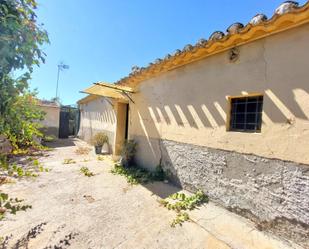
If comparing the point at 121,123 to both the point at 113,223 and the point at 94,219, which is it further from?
the point at 113,223

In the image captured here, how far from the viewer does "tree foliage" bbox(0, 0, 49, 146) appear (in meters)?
1.74

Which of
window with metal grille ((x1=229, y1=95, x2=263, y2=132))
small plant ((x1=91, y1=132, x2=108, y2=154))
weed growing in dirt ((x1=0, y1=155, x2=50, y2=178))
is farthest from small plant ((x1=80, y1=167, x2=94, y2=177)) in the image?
window with metal grille ((x1=229, y1=95, x2=263, y2=132))

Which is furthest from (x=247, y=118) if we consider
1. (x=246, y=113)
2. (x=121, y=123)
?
(x=121, y=123)

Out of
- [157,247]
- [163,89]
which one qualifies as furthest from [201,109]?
[157,247]

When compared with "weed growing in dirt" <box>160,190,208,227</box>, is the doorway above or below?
above

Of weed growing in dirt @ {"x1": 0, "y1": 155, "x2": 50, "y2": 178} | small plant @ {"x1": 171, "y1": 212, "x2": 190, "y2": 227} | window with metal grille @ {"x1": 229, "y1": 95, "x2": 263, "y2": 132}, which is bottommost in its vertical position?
small plant @ {"x1": 171, "y1": 212, "x2": 190, "y2": 227}

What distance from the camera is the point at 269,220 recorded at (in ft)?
13.0

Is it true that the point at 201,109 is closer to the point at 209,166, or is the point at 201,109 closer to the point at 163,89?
the point at 209,166

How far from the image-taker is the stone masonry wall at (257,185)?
3.52m

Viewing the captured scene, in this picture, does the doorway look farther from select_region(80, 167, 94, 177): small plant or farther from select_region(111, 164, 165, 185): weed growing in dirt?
select_region(111, 164, 165, 185): weed growing in dirt

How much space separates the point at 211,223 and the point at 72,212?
10.7ft

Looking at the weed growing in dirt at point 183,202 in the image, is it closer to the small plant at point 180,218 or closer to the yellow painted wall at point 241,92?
the small plant at point 180,218

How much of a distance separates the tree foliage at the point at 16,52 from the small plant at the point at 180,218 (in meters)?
3.61

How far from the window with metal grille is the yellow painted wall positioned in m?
0.18
